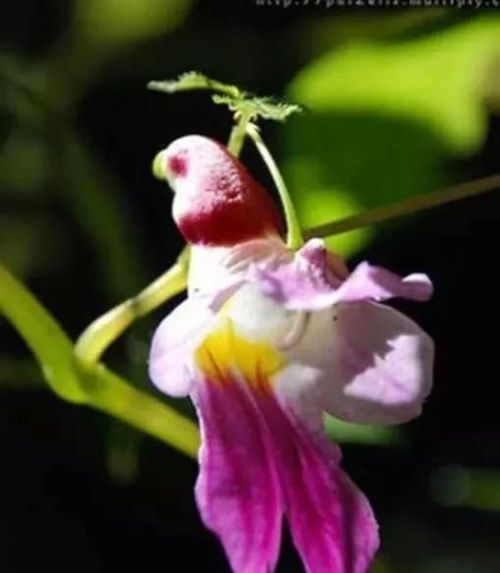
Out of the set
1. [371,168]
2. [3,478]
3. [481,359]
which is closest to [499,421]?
[481,359]

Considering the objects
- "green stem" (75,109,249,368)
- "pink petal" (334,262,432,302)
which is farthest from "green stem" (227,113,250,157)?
"pink petal" (334,262,432,302)

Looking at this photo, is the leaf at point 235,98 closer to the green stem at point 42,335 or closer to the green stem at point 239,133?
the green stem at point 239,133

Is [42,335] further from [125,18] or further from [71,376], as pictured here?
[125,18]

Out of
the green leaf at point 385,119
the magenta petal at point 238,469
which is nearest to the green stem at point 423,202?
the green leaf at point 385,119

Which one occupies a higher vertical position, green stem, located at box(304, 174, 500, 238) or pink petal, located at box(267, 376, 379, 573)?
green stem, located at box(304, 174, 500, 238)

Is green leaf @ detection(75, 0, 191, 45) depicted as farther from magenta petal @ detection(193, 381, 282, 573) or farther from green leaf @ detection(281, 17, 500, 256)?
magenta petal @ detection(193, 381, 282, 573)

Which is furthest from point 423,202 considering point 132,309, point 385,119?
point 132,309
